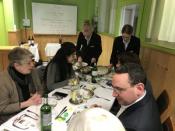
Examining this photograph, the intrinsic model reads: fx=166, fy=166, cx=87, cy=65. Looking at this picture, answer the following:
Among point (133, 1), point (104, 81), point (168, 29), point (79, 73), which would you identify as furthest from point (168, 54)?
point (133, 1)

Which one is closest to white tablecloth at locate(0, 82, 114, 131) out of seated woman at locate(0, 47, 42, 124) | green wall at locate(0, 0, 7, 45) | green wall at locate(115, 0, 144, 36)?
seated woman at locate(0, 47, 42, 124)

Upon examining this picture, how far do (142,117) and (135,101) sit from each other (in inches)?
4.7

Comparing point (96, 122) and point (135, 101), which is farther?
point (135, 101)

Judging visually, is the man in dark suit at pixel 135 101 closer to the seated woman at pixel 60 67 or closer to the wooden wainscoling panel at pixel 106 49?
the seated woman at pixel 60 67

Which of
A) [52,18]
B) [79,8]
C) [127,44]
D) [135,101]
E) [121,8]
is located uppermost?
[79,8]

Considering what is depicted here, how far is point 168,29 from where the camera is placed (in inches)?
101

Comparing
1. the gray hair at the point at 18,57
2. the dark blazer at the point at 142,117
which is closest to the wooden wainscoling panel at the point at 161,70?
the dark blazer at the point at 142,117

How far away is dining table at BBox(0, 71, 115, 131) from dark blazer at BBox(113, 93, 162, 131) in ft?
1.41

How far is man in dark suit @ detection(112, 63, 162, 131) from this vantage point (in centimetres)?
94

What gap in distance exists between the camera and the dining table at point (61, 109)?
1.13 m

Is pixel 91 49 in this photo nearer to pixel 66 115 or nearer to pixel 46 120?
pixel 66 115

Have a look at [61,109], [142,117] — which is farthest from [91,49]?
[142,117]

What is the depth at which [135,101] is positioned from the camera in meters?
1.04

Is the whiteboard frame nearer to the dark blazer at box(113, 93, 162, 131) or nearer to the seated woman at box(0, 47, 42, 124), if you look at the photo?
the seated woman at box(0, 47, 42, 124)
